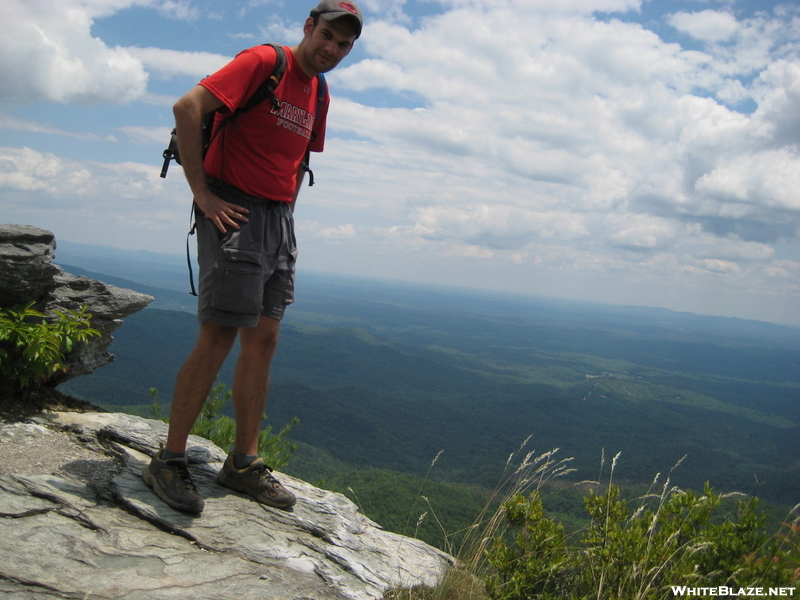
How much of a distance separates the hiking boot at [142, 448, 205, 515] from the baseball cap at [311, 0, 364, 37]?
8.82 ft

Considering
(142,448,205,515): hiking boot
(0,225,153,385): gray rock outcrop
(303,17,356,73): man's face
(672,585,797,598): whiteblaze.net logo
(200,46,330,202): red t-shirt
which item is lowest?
(142,448,205,515): hiking boot

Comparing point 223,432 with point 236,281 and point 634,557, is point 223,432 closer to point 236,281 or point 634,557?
point 236,281

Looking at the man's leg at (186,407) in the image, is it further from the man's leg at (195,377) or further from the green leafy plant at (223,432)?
the green leafy plant at (223,432)

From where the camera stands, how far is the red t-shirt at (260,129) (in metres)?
2.77

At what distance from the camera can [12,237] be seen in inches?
164

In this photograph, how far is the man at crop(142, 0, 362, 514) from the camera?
9.25ft

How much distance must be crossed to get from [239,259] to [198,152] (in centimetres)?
62

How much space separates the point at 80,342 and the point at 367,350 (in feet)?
640

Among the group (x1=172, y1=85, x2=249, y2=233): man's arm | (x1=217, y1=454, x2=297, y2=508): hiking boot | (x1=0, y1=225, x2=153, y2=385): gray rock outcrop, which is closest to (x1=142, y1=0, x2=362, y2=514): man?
(x1=172, y1=85, x2=249, y2=233): man's arm

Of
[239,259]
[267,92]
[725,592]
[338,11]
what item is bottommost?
[725,592]

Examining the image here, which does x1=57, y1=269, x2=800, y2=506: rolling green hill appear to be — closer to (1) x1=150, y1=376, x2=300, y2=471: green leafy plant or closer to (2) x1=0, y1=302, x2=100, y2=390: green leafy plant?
(1) x1=150, y1=376, x2=300, y2=471: green leafy plant

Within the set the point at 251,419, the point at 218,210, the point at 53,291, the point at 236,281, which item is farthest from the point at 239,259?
the point at 53,291

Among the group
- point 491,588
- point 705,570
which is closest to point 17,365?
point 491,588

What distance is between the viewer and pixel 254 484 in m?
3.35
